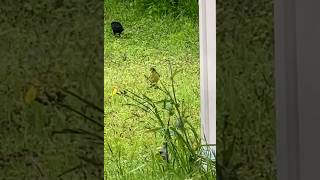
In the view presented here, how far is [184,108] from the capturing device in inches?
52.1

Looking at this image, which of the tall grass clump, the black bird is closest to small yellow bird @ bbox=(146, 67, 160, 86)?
the tall grass clump

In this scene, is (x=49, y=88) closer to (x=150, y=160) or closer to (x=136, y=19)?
(x=150, y=160)

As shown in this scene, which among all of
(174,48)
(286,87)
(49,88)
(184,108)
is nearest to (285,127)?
(286,87)

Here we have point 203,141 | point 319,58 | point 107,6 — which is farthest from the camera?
point 107,6

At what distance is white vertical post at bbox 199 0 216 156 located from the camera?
4.18 ft

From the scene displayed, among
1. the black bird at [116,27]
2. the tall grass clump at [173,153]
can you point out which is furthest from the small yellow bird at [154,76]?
the black bird at [116,27]

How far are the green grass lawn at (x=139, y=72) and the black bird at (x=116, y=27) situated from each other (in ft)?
0.08

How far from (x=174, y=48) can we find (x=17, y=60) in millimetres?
715

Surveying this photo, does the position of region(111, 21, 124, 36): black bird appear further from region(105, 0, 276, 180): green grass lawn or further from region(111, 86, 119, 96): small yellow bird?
region(111, 86, 119, 96): small yellow bird

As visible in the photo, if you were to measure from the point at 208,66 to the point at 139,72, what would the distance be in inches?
8.4

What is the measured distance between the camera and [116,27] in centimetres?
138

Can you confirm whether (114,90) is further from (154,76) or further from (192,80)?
(192,80)

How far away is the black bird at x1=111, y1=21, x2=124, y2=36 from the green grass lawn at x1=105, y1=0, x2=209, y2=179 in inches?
0.9

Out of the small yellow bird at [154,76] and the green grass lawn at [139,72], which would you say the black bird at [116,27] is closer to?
the green grass lawn at [139,72]
